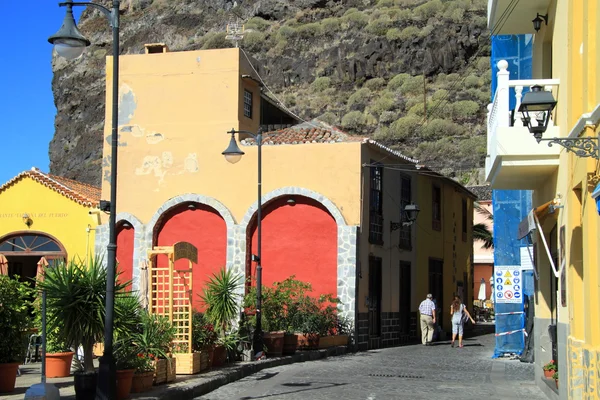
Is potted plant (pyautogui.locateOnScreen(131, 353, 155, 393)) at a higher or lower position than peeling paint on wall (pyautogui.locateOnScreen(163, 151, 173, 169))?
lower

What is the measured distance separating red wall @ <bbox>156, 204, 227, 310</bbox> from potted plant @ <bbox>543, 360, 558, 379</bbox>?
1332cm

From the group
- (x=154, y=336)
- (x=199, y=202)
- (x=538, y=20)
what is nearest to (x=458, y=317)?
(x=199, y=202)

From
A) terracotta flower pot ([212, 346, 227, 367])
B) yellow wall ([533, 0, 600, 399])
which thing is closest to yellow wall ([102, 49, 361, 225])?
terracotta flower pot ([212, 346, 227, 367])

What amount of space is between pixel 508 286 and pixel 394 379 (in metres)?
6.15

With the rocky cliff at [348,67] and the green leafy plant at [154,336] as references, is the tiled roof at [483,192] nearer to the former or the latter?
the rocky cliff at [348,67]

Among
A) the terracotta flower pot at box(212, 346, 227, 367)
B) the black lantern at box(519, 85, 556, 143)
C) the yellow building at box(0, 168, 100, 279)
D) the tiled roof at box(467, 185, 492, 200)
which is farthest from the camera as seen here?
the tiled roof at box(467, 185, 492, 200)

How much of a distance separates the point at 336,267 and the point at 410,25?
73240 mm

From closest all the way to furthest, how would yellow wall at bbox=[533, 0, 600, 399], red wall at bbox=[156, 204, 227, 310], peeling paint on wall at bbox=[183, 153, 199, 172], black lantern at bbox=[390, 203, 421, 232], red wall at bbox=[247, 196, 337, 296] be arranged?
1. yellow wall at bbox=[533, 0, 600, 399]
2. red wall at bbox=[247, 196, 337, 296]
3. red wall at bbox=[156, 204, 227, 310]
4. peeling paint on wall at bbox=[183, 153, 199, 172]
5. black lantern at bbox=[390, 203, 421, 232]

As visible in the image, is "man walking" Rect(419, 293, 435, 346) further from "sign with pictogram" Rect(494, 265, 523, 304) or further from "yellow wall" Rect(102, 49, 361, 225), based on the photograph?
"sign with pictogram" Rect(494, 265, 523, 304)

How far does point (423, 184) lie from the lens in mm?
32375

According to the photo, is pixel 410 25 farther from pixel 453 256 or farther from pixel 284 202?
pixel 284 202

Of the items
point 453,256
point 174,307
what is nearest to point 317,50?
point 453,256

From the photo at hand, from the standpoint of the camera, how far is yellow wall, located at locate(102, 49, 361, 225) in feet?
85.5

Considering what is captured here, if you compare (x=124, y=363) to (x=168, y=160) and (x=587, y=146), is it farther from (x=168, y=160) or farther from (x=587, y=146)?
(x=168, y=160)
